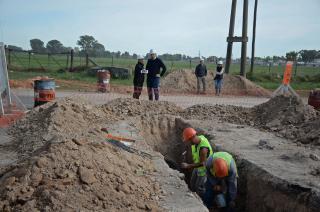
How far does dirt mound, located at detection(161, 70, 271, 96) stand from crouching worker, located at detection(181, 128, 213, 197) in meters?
13.6

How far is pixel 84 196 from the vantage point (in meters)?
4.64

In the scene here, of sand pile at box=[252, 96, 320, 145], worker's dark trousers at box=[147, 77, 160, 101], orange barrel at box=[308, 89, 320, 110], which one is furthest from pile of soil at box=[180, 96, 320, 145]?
orange barrel at box=[308, 89, 320, 110]

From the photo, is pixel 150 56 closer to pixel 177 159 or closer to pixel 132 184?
pixel 177 159

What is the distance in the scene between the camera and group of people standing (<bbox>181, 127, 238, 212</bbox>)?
21.0 feet

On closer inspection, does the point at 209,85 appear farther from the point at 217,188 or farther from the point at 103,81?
the point at 217,188

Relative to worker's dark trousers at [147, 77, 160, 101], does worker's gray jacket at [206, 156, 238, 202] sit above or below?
below

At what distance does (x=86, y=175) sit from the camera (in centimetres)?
494

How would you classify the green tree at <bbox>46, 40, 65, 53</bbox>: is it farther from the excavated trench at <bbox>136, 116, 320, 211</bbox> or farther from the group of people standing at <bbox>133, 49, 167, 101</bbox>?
the excavated trench at <bbox>136, 116, 320, 211</bbox>

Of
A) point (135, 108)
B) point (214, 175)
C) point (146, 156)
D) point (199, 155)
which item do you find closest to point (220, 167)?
point (214, 175)

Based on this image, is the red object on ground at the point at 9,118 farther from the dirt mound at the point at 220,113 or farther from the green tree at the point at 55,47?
the green tree at the point at 55,47

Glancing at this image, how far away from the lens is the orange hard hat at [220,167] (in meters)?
6.26

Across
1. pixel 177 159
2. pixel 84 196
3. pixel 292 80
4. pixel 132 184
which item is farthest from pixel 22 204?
pixel 292 80

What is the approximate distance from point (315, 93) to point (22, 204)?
11.6 m

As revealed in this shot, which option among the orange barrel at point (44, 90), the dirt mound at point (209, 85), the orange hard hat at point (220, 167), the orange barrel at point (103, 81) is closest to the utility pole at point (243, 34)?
the dirt mound at point (209, 85)
